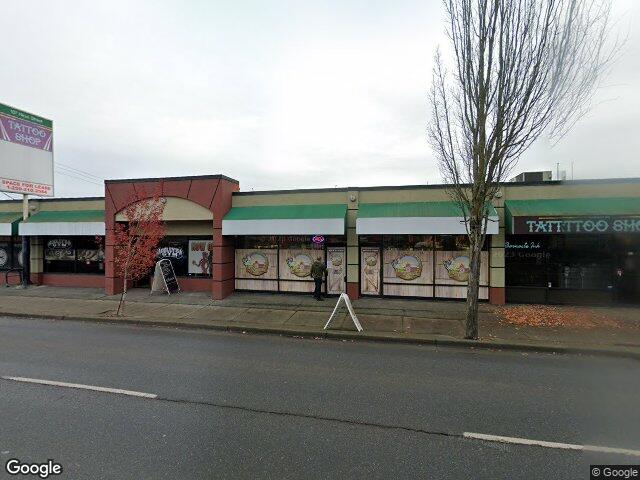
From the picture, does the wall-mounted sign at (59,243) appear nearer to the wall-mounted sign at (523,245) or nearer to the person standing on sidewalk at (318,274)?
the person standing on sidewalk at (318,274)

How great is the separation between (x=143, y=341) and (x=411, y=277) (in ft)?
28.2

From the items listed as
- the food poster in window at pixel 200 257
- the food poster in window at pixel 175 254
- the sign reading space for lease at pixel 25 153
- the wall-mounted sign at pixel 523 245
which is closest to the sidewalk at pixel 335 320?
the food poster in window at pixel 200 257

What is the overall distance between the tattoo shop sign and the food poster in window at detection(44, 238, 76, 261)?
17975 mm

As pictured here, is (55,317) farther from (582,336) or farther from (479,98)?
(582,336)

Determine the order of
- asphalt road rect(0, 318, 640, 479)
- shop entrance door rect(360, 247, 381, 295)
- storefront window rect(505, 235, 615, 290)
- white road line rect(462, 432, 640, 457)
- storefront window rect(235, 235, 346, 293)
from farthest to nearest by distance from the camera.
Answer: storefront window rect(235, 235, 346, 293) → shop entrance door rect(360, 247, 381, 295) → storefront window rect(505, 235, 615, 290) → white road line rect(462, 432, 640, 457) → asphalt road rect(0, 318, 640, 479)

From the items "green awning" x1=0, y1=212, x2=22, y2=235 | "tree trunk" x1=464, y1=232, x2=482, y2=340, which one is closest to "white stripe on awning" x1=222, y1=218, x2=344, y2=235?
"tree trunk" x1=464, y1=232, x2=482, y2=340

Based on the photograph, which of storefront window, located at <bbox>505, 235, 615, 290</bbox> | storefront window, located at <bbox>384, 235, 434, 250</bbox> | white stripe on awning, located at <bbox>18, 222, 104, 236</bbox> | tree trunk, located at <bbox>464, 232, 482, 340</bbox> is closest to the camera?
tree trunk, located at <bbox>464, 232, 482, 340</bbox>

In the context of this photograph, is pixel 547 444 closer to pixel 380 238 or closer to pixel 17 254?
pixel 380 238

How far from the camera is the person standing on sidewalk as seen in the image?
12.5 m

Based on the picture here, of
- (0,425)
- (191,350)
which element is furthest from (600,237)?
(0,425)

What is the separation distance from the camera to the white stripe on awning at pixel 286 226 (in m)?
12.0

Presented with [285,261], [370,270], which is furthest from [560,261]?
[285,261]

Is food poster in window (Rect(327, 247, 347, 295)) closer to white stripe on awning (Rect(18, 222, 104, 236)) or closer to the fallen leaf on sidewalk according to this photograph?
the fallen leaf on sidewalk

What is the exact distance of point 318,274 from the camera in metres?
12.5
